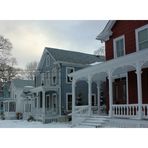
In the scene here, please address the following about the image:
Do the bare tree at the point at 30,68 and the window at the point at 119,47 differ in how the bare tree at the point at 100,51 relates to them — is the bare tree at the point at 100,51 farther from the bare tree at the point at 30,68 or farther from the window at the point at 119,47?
the window at the point at 119,47

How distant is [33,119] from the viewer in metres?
27.5

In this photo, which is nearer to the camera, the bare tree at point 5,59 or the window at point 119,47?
the window at point 119,47

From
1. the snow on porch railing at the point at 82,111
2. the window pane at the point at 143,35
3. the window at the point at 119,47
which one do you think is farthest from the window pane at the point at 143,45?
the snow on porch railing at the point at 82,111

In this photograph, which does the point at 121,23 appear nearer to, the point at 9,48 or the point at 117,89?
the point at 117,89

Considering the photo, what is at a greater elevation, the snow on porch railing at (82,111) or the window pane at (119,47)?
the window pane at (119,47)

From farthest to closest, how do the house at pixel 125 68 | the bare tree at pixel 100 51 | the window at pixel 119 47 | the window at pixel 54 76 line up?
the bare tree at pixel 100 51
the window at pixel 54 76
the window at pixel 119 47
the house at pixel 125 68

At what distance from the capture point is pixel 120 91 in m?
17.1

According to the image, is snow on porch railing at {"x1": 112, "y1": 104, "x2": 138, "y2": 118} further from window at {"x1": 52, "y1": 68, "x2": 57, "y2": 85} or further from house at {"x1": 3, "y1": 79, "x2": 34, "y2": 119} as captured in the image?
house at {"x1": 3, "y1": 79, "x2": 34, "y2": 119}

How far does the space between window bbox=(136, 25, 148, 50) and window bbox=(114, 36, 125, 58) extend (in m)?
1.41

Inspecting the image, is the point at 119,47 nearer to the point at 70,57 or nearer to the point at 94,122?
the point at 94,122

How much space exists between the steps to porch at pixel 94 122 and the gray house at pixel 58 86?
315 inches

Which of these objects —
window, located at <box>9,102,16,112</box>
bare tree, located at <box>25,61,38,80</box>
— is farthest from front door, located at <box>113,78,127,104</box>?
bare tree, located at <box>25,61,38,80</box>

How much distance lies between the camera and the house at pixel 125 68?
13.6m

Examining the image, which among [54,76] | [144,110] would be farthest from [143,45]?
[54,76]
